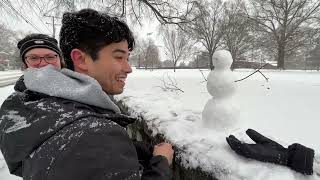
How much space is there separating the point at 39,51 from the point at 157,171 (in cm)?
232

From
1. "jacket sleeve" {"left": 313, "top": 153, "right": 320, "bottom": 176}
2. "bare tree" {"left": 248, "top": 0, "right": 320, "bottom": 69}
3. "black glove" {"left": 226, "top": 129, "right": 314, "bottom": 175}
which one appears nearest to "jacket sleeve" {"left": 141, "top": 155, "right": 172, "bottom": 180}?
"black glove" {"left": 226, "top": 129, "right": 314, "bottom": 175}

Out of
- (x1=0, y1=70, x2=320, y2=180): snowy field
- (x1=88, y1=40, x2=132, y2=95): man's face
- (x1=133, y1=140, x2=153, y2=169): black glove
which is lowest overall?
(x1=0, y1=70, x2=320, y2=180): snowy field

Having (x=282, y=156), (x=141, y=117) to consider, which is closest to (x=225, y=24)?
(x=141, y=117)

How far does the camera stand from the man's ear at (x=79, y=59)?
141 cm

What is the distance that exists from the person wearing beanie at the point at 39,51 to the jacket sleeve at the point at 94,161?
2.14 metres

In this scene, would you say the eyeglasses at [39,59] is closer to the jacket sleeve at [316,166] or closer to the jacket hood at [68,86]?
the jacket hood at [68,86]

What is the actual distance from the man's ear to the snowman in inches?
70.6

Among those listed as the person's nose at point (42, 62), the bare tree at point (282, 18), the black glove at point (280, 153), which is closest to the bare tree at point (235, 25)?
the bare tree at point (282, 18)

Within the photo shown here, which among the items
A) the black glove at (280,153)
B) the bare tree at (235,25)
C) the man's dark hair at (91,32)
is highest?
the bare tree at (235,25)

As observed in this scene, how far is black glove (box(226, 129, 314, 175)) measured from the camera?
1.80 m

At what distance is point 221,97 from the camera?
2.99m

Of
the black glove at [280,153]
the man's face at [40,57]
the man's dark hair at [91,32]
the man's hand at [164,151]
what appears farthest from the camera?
the man's face at [40,57]

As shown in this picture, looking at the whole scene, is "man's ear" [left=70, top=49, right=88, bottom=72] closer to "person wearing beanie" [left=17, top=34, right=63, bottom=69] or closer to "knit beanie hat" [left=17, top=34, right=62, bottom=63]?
"person wearing beanie" [left=17, top=34, right=63, bottom=69]

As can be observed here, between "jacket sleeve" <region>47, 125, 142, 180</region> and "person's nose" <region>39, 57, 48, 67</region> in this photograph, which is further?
"person's nose" <region>39, 57, 48, 67</region>
